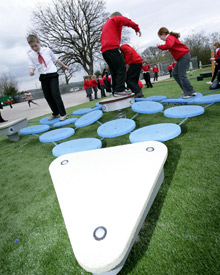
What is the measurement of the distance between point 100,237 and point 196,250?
545 mm

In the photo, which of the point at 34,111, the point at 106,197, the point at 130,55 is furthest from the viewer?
Answer: the point at 34,111

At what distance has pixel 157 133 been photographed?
1.69 m

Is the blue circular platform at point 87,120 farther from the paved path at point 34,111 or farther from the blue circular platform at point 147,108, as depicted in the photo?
the paved path at point 34,111

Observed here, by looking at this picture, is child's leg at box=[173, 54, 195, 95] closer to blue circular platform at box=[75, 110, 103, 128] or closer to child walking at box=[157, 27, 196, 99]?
child walking at box=[157, 27, 196, 99]

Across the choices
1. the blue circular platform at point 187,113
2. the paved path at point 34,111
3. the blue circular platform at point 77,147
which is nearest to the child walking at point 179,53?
the blue circular platform at point 187,113

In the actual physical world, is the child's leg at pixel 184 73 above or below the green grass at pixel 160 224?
above

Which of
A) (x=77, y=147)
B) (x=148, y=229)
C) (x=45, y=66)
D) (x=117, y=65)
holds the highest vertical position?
(x=45, y=66)

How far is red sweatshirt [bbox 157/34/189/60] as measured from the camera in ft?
9.98

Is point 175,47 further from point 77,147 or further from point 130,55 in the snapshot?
point 77,147

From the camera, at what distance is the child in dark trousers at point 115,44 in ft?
9.11

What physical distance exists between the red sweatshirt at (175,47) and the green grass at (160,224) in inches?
82.2

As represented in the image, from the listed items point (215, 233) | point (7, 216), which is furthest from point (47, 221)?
point (215, 233)

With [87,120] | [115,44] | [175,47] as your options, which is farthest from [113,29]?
[87,120]

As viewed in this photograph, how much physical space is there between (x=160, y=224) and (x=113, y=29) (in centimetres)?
308
